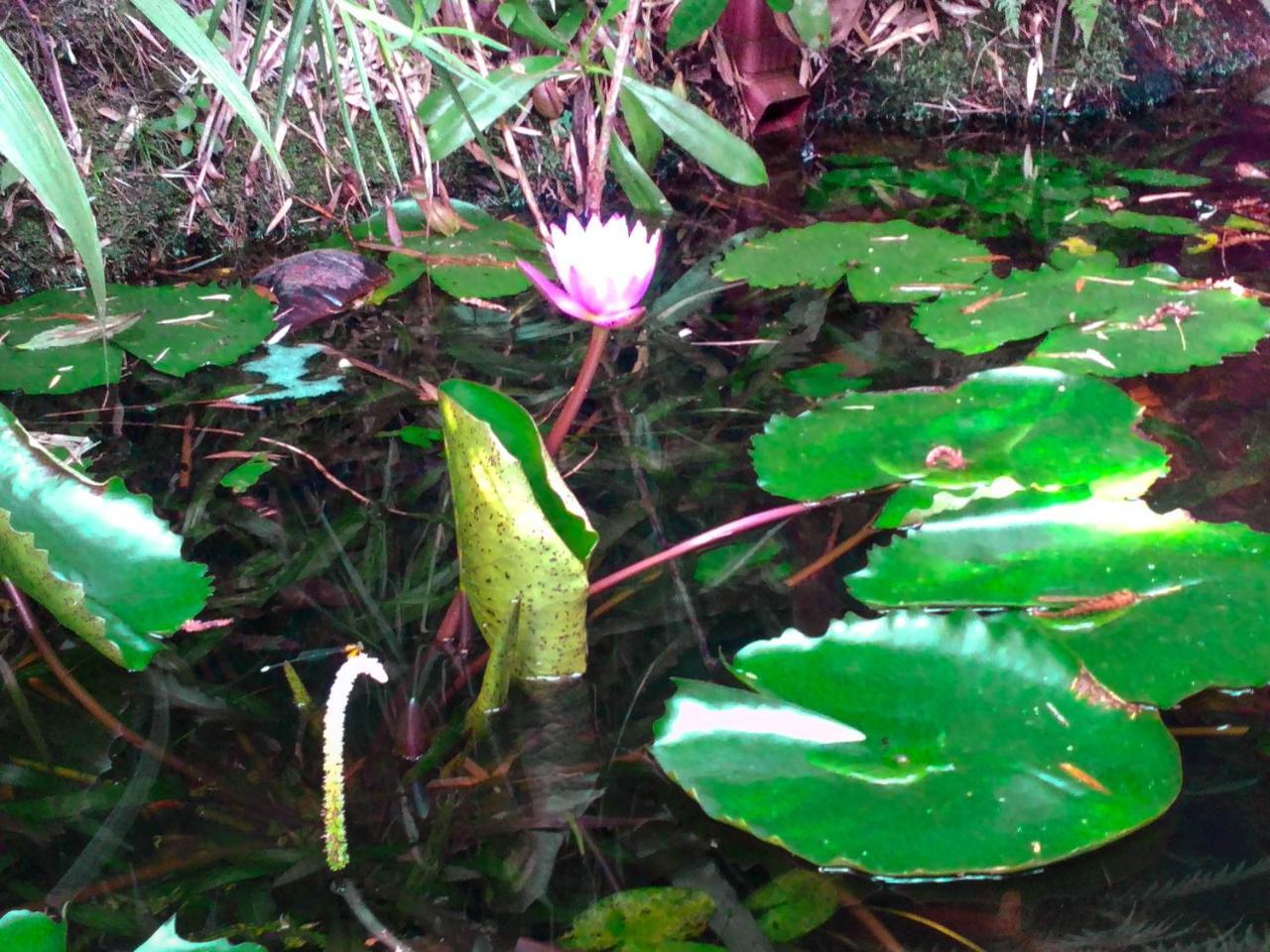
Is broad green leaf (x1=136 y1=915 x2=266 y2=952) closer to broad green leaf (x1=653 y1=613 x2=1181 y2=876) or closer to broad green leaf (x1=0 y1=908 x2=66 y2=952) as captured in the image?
broad green leaf (x1=0 y1=908 x2=66 y2=952)

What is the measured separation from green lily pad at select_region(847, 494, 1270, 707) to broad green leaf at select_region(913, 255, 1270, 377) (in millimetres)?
374

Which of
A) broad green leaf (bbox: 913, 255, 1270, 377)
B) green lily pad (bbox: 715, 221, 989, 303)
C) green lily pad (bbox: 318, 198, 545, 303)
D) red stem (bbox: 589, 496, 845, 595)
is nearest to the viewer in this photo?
red stem (bbox: 589, 496, 845, 595)

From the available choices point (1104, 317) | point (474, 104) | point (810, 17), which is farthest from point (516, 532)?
point (810, 17)

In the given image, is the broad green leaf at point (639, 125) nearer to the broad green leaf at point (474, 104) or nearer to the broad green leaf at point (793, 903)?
the broad green leaf at point (474, 104)

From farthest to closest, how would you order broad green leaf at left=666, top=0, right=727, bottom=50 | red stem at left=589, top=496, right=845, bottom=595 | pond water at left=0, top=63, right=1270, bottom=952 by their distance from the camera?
broad green leaf at left=666, top=0, right=727, bottom=50
red stem at left=589, top=496, right=845, bottom=595
pond water at left=0, top=63, right=1270, bottom=952

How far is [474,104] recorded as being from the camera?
73.3 inches

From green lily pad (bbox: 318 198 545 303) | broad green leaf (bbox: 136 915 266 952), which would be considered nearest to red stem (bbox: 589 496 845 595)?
broad green leaf (bbox: 136 915 266 952)

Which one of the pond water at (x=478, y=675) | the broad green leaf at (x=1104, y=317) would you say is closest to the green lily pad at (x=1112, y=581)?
the pond water at (x=478, y=675)

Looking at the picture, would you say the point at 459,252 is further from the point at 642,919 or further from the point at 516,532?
the point at 642,919

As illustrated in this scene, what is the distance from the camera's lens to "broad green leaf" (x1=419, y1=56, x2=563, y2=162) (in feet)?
6.06

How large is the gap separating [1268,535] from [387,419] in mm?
972

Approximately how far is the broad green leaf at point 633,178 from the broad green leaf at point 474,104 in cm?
18

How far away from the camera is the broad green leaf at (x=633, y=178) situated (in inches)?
78.3

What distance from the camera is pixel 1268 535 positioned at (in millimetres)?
936
